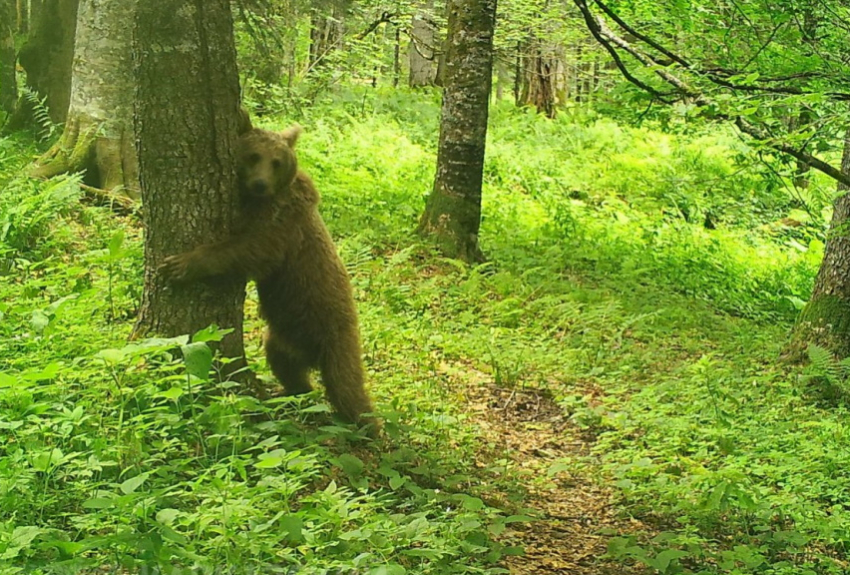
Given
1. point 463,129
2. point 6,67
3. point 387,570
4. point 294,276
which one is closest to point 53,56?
point 6,67

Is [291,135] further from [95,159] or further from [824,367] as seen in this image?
[824,367]

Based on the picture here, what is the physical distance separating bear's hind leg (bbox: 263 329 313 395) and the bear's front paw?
1221 mm

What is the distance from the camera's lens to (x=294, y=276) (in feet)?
18.9

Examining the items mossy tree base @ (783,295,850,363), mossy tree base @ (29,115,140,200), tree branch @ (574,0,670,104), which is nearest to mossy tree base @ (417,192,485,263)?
mossy tree base @ (29,115,140,200)

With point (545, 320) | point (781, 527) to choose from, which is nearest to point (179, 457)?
point (781, 527)

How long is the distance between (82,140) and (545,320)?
5.54 metres

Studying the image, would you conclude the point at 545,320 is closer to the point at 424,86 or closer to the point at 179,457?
the point at 179,457

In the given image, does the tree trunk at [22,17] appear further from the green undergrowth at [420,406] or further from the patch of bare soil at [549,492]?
the patch of bare soil at [549,492]

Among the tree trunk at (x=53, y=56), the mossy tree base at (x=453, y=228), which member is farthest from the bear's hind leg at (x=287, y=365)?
the tree trunk at (x=53, y=56)

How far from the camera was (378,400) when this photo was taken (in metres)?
6.48

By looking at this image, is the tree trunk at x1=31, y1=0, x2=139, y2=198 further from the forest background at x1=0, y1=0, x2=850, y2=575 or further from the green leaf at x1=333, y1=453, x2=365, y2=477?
the green leaf at x1=333, y1=453, x2=365, y2=477

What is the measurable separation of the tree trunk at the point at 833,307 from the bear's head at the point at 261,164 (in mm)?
5758

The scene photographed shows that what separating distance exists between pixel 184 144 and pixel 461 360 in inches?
156

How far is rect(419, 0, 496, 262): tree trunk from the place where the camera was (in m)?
10.1
